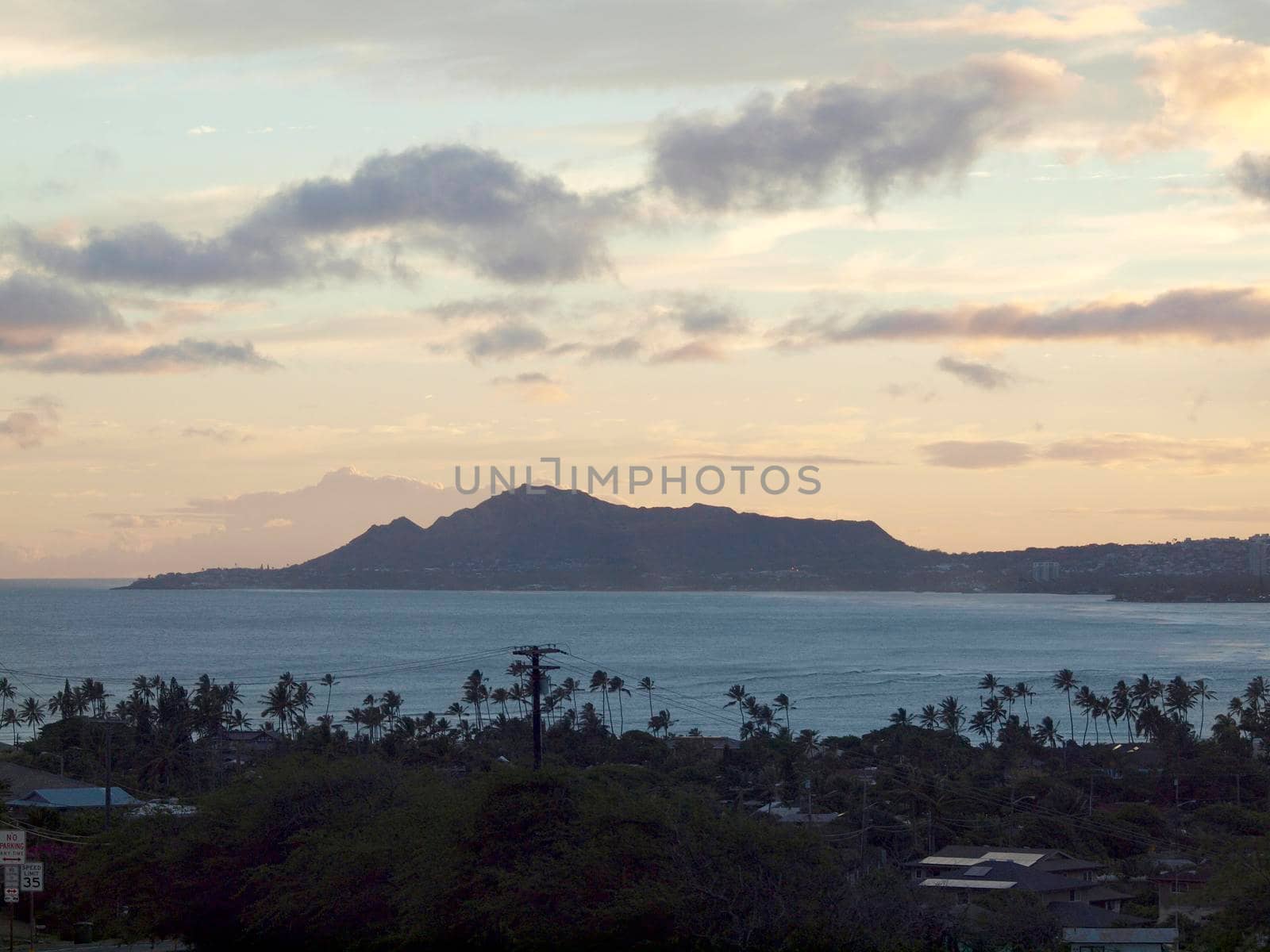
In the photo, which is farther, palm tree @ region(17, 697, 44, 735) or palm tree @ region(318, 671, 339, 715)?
palm tree @ region(318, 671, 339, 715)

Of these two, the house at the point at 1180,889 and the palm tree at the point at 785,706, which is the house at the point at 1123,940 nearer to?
the house at the point at 1180,889

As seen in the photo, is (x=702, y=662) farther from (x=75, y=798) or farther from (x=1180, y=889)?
(x=1180, y=889)

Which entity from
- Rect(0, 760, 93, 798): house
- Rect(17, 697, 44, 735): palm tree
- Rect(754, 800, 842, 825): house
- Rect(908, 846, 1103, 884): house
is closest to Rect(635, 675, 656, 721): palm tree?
Rect(754, 800, 842, 825): house

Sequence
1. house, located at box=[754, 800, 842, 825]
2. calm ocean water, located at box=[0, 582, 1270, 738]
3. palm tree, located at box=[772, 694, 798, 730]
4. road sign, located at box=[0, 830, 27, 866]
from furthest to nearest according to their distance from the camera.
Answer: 1. calm ocean water, located at box=[0, 582, 1270, 738]
2. palm tree, located at box=[772, 694, 798, 730]
3. house, located at box=[754, 800, 842, 825]
4. road sign, located at box=[0, 830, 27, 866]

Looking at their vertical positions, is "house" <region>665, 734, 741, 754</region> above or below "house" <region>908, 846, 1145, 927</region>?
below

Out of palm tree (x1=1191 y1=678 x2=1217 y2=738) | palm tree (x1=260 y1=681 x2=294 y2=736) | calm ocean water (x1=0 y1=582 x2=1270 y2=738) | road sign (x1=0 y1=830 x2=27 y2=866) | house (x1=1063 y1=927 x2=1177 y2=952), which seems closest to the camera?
road sign (x1=0 y1=830 x2=27 y2=866)

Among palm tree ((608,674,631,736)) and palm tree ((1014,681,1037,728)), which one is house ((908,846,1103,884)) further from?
palm tree ((608,674,631,736))

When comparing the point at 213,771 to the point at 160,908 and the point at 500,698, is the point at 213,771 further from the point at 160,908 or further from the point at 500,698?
the point at 160,908

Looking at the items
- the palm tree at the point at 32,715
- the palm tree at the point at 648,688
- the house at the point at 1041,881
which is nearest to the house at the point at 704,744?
the palm tree at the point at 648,688

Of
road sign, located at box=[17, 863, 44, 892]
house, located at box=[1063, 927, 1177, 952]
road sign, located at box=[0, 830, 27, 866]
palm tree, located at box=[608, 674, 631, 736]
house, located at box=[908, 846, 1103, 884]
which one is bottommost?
palm tree, located at box=[608, 674, 631, 736]
